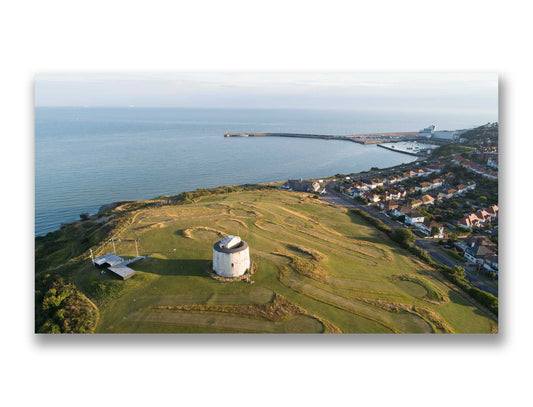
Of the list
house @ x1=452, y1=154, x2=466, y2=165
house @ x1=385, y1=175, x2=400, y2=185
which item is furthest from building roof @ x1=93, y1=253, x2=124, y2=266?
house @ x1=452, y1=154, x2=466, y2=165

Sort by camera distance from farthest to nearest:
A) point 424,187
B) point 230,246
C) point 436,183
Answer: point 436,183 → point 424,187 → point 230,246

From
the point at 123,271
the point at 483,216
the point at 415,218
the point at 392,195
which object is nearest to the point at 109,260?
the point at 123,271

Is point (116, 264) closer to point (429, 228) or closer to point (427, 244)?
point (427, 244)

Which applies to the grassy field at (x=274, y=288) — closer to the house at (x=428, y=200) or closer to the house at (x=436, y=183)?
the house at (x=428, y=200)

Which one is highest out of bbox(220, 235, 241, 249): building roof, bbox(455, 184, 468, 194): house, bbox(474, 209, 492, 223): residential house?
bbox(455, 184, 468, 194): house

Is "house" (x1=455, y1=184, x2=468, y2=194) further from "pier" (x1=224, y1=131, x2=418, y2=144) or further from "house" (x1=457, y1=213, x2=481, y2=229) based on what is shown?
"pier" (x1=224, y1=131, x2=418, y2=144)
